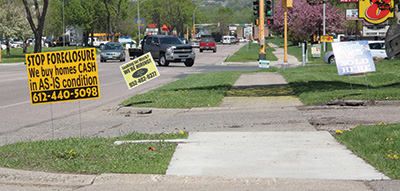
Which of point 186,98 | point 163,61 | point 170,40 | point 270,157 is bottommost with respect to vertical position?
point 163,61

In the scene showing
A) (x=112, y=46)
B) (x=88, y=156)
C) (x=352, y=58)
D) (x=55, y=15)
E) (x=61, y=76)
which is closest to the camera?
(x=88, y=156)

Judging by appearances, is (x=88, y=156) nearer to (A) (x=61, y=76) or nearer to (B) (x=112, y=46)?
(A) (x=61, y=76)

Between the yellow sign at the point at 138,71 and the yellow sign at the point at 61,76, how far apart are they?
4.36m

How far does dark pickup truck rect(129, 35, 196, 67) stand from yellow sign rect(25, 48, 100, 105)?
25.8 m

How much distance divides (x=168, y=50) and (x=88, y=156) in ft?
93.5

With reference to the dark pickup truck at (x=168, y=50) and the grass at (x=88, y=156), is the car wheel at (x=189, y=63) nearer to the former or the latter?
the dark pickup truck at (x=168, y=50)

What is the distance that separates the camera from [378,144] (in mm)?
7469

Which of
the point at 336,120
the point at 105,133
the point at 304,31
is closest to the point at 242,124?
the point at 336,120

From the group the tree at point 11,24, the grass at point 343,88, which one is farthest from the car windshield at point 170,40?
the tree at point 11,24

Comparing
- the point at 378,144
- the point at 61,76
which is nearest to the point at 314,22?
the point at 61,76

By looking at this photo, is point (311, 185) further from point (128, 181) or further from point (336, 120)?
point (336, 120)

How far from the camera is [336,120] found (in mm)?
10422

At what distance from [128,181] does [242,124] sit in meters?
4.73

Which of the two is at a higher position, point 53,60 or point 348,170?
point 53,60
